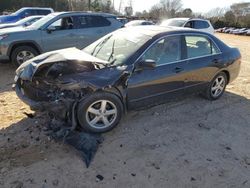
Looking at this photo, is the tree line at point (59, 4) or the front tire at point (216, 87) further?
→ the tree line at point (59, 4)

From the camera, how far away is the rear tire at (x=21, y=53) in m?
7.95

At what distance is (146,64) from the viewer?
4.41 meters

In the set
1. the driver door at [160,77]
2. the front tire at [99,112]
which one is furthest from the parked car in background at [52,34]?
the front tire at [99,112]

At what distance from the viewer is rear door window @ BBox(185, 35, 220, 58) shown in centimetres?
523

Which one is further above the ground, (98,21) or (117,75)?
(98,21)

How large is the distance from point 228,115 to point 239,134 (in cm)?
74

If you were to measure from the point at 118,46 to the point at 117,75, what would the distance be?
0.89 meters

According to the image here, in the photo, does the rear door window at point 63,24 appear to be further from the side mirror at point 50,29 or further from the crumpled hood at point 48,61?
the crumpled hood at point 48,61

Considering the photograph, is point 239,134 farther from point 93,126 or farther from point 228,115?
point 93,126

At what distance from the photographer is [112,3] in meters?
49.9

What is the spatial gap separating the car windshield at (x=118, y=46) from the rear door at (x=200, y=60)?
99 centimetres

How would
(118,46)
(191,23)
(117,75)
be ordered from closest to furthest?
(117,75) → (118,46) → (191,23)

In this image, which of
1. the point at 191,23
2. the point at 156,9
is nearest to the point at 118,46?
the point at 191,23

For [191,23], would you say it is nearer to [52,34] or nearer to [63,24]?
[63,24]
